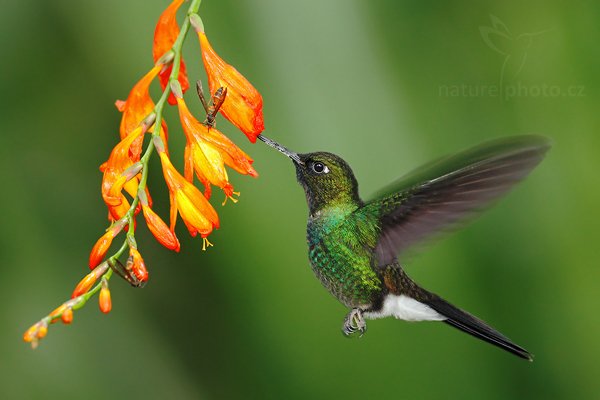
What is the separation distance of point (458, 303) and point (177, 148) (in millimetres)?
989

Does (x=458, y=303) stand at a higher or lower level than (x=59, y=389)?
lower

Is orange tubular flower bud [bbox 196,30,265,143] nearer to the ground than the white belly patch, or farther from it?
farther from it

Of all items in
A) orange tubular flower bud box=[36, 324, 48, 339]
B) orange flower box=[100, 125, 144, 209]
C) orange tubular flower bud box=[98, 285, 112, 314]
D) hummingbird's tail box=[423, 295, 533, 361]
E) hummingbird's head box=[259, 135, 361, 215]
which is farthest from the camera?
hummingbird's head box=[259, 135, 361, 215]

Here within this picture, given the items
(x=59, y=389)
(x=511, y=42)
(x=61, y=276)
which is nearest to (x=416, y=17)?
(x=511, y=42)

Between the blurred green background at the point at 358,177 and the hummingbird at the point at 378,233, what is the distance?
528mm

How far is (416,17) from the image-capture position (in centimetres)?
295

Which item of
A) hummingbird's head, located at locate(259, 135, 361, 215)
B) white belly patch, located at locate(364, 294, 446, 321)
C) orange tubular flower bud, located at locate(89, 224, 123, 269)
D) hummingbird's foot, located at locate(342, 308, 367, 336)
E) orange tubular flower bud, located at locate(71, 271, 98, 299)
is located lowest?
white belly patch, located at locate(364, 294, 446, 321)

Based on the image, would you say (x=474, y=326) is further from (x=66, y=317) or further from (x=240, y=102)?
(x=66, y=317)

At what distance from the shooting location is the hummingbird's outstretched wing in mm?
1703

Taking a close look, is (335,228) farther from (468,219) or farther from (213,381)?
(213,381)

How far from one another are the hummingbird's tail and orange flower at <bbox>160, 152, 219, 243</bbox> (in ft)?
2.11

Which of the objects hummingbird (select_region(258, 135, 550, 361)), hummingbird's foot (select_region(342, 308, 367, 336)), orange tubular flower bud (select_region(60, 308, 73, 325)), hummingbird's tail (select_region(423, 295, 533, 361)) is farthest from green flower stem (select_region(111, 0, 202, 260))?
hummingbird's tail (select_region(423, 295, 533, 361))

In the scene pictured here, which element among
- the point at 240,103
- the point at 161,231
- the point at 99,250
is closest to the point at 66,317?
the point at 99,250

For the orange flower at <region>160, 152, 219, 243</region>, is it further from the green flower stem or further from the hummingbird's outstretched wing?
the hummingbird's outstretched wing
